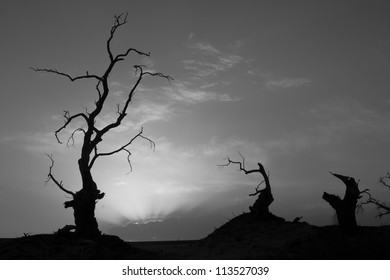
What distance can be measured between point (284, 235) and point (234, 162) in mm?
8653

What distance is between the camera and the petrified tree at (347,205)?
60.9 ft

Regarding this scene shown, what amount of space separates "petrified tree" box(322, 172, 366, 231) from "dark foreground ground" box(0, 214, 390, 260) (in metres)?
0.53

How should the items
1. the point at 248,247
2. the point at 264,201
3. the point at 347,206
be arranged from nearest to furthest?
1. the point at 347,206
2. the point at 248,247
3. the point at 264,201

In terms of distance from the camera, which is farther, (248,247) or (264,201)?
(264,201)

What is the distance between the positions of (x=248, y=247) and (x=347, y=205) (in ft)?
18.5

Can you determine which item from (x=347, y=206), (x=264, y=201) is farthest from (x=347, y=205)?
(x=264, y=201)

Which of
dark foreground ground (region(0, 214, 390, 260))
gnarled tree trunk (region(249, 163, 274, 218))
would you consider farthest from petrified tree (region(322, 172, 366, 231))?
gnarled tree trunk (region(249, 163, 274, 218))

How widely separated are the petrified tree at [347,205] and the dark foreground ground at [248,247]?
525mm

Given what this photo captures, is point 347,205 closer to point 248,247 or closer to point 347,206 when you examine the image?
point 347,206

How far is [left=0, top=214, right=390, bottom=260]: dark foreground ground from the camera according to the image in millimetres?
14875

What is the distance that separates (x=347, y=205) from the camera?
18.6 m

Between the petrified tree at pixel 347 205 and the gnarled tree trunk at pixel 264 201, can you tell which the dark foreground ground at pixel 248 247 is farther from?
the gnarled tree trunk at pixel 264 201

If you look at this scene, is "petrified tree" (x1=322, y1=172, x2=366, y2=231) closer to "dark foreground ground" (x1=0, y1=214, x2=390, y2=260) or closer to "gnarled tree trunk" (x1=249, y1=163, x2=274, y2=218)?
"dark foreground ground" (x1=0, y1=214, x2=390, y2=260)
